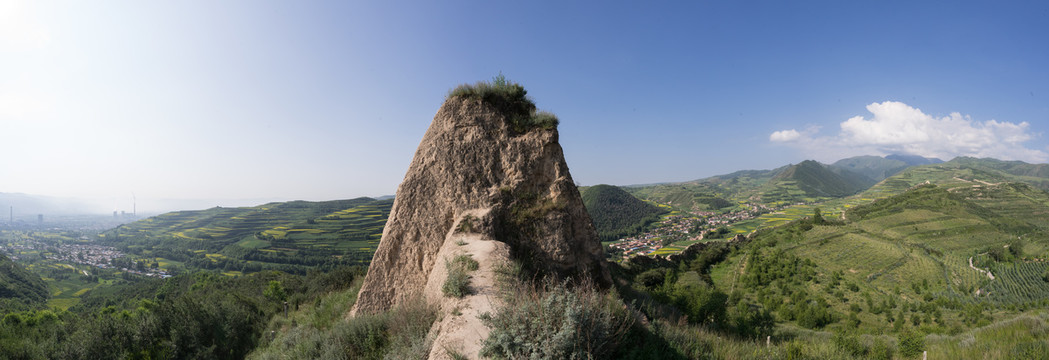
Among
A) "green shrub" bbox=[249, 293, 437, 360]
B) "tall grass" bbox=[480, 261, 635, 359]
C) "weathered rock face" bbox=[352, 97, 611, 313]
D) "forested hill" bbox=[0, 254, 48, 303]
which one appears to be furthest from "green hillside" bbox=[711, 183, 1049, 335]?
"forested hill" bbox=[0, 254, 48, 303]

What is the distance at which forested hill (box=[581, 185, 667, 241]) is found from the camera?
98.4 meters

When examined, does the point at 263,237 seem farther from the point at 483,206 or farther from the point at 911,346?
the point at 911,346

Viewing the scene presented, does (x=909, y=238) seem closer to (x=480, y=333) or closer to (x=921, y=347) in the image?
(x=921, y=347)

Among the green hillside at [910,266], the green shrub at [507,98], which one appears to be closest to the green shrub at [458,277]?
the green shrub at [507,98]

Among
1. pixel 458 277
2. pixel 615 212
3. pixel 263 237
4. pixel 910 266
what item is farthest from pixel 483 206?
pixel 263 237

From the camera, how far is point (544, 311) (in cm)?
396

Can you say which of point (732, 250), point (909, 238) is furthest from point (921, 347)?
point (909, 238)

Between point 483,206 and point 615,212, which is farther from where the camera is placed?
point 615,212

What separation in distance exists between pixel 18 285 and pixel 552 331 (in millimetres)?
102087

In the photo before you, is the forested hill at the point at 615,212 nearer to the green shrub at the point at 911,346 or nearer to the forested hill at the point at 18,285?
the green shrub at the point at 911,346

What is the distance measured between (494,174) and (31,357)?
15.4 metres

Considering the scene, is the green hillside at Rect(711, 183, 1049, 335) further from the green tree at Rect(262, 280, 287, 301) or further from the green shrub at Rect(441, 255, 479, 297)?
the green tree at Rect(262, 280, 287, 301)

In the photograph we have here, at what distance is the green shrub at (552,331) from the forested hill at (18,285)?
85677mm

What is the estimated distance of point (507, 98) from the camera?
10805 millimetres
